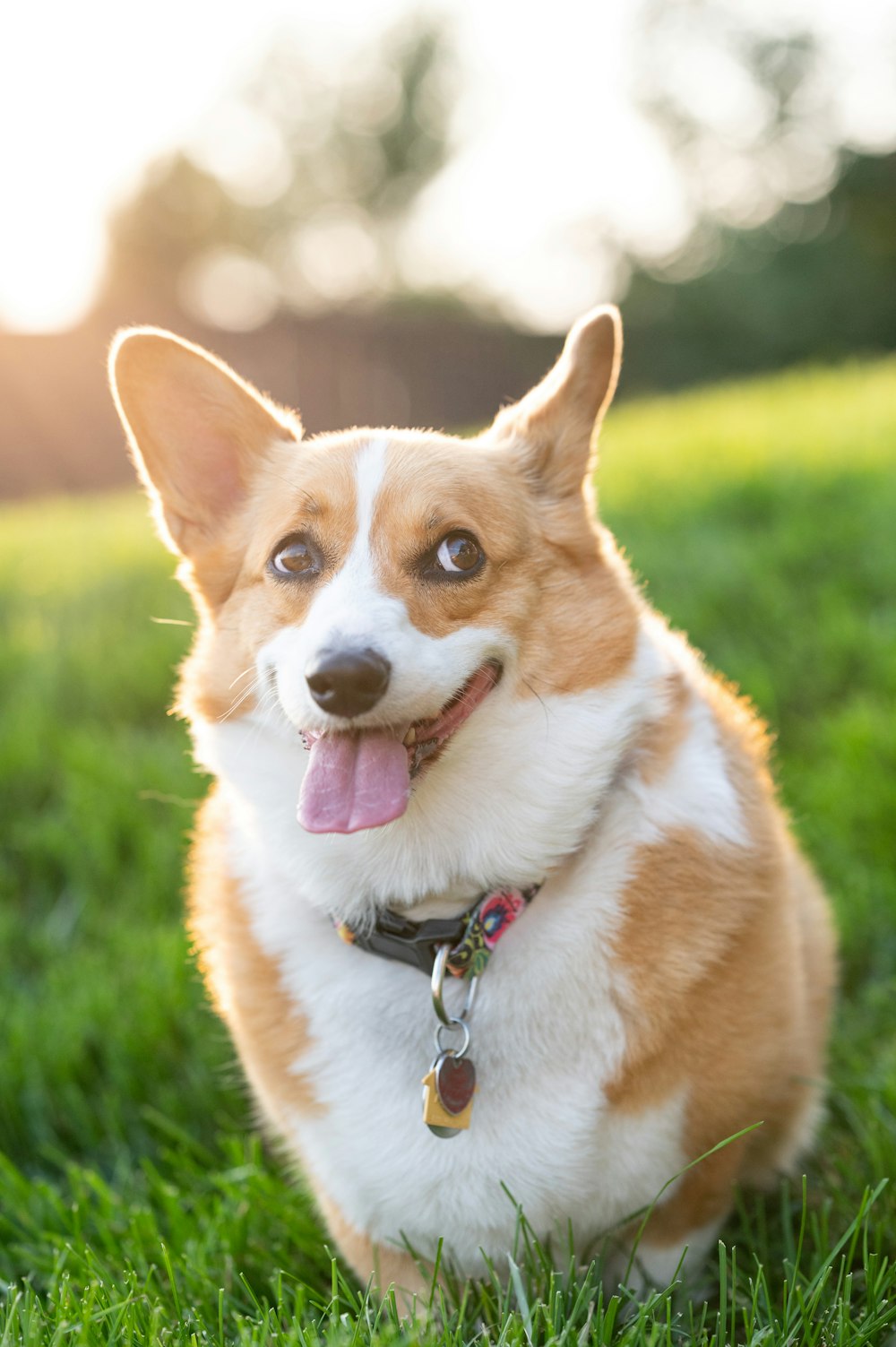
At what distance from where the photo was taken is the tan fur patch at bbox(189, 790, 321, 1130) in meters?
2.32

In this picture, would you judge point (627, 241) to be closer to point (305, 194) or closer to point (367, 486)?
point (305, 194)

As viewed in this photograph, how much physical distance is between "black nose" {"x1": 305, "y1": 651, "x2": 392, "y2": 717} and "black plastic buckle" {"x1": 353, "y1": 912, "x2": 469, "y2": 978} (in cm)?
50

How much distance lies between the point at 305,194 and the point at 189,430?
29.8 metres

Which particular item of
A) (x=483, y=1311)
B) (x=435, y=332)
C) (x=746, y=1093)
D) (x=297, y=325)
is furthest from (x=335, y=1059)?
(x=435, y=332)

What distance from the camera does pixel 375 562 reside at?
2.25 m

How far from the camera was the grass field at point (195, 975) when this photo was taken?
6.73 ft

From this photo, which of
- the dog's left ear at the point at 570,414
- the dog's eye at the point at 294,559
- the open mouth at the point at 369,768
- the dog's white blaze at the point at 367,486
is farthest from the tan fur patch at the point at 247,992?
the dog's left ear at the point at 570,414

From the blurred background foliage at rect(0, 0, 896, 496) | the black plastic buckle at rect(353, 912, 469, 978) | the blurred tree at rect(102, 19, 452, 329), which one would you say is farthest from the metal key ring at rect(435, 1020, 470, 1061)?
the blurred tree at rect(102, 19, 452, 329)

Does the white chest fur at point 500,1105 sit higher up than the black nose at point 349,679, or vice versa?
the black nose at point 349,679

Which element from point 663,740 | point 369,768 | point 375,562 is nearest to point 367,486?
point 375,562

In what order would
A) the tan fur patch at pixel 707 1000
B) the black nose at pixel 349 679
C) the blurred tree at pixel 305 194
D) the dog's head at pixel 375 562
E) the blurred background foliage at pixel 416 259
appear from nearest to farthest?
the black nose at pixel 349 679 → the dog's head at pixel 375 562 → the tan fur patch at pixel 707 1000 → the blurred background foliage at pixel 416 259 → the blurred tree at pixel 305 194

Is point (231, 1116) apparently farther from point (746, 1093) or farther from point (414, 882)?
point (746, 1093)

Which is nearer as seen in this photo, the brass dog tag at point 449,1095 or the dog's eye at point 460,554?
the brass dog tag at point 449,1095

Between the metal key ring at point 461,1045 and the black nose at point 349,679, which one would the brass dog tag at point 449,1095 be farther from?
the black nose at point 349,679
